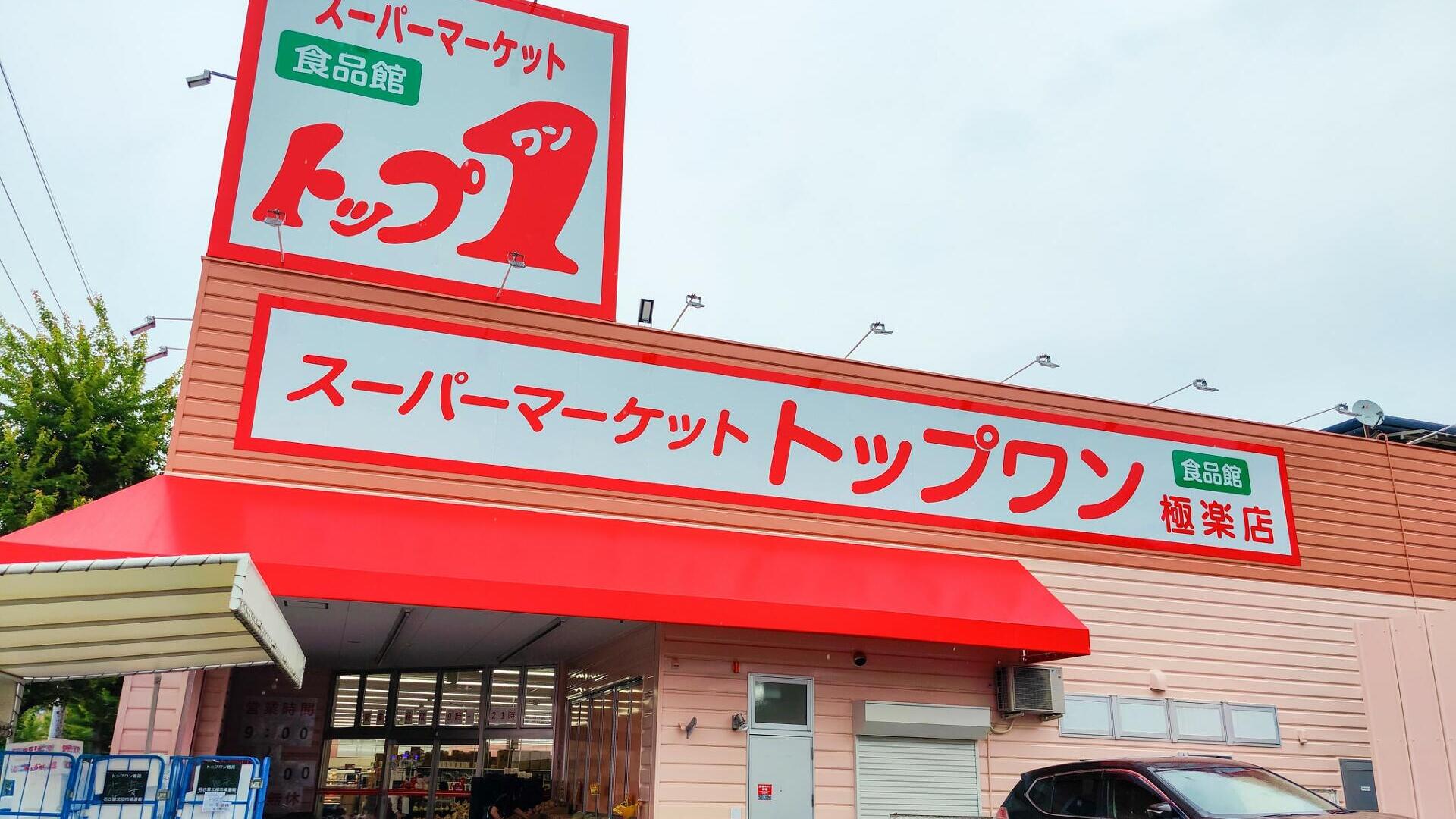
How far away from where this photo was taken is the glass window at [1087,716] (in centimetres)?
1159

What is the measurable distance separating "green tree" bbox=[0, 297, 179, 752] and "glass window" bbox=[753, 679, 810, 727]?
11.8 m

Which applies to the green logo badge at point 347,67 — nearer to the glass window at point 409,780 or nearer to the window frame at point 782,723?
the window frame at point 782,723

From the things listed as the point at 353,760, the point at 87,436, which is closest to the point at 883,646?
the point at 353,760

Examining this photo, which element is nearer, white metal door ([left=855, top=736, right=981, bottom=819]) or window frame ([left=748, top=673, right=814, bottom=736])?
window frame ([left=748, top=673, right=814, bottom=736])

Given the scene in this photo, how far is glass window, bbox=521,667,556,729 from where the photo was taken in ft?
47.2

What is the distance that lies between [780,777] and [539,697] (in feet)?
17.5

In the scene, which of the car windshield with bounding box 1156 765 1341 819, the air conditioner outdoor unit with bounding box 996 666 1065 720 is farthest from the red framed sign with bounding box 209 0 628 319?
the car windshield with bounding box 1156 765 1341 819

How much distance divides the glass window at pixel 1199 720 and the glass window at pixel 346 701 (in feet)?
37.3

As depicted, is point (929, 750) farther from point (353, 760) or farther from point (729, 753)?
point (353, 760)

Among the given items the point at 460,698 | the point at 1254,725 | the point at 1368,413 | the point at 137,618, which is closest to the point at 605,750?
the point at 460,698

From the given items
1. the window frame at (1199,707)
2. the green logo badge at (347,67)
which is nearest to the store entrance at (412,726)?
the green logo badge at (347,67)

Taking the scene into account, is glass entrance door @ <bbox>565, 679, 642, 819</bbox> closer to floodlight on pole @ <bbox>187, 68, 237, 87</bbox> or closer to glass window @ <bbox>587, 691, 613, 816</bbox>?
glass window @ <bbox>587, 691, 613, 816</bbox>

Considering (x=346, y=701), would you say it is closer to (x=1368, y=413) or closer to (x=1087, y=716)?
(x=1087, y=716)

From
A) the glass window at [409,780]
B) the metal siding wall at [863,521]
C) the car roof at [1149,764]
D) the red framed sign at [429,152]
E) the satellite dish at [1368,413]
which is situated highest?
the red framed sign at [429,152]
